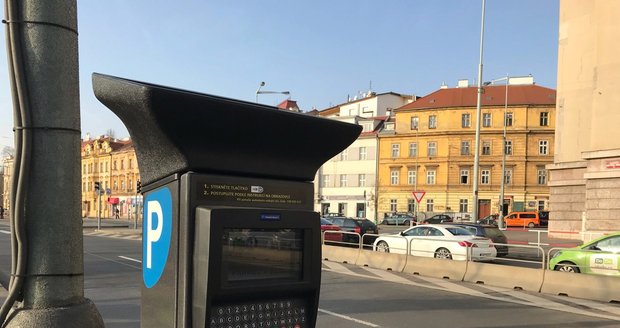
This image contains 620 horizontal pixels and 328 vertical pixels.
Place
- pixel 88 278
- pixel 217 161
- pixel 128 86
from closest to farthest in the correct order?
pixel 128 86 → pixel 217 161 → pixel 88 278

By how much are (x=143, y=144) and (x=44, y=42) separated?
0.69 metres

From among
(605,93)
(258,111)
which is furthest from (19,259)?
(605,93)

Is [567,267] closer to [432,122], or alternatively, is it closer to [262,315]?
[262,315]

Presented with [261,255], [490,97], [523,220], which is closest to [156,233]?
[261,255]

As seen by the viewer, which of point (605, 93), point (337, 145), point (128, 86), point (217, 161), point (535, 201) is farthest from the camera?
point (535, 201)

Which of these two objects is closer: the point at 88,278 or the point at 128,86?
the point at 128,86

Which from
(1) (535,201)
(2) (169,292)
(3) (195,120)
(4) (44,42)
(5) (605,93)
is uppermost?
(5) (605,93)

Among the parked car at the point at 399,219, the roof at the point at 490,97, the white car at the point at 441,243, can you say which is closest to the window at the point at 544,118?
the roof at the point at 490,97

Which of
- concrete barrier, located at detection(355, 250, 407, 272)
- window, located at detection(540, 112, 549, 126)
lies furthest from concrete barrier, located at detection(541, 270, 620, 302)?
window, located at detection(540, 112, 549, 126)

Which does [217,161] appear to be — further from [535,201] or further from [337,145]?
[535,201]

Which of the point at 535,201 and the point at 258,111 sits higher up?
the point at 258,111

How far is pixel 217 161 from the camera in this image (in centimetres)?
255

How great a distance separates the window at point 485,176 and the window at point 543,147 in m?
6.07

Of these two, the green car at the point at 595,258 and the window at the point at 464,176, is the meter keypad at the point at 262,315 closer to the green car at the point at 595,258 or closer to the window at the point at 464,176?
the green car at the point at 595,258
